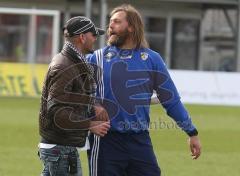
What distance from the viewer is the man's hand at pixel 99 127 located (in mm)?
5758

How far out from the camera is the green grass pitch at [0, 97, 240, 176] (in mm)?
10766

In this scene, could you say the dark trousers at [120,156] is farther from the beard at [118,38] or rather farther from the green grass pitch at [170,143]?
the green grass pitch at [170,143]

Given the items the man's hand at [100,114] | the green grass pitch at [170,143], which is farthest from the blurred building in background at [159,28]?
the man's hand at [100,114]

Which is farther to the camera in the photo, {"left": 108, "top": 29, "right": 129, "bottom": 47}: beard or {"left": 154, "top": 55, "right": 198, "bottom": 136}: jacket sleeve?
{"left": 154, "top": 55, "right": 198, "bottom": 136}: jacket sleeve

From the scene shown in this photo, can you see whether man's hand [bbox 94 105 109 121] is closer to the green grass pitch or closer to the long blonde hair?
the long blonde hair

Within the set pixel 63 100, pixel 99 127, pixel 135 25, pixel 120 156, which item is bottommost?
pixel 120 156

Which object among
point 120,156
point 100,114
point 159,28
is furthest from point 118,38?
point 159,28

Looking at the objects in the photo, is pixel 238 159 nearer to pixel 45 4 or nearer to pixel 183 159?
pixel 183 159

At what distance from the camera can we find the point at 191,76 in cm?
2450

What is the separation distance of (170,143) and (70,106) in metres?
8.72

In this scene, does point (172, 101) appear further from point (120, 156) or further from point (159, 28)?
point (159, 28)

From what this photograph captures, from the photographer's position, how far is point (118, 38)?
6008 millimetres

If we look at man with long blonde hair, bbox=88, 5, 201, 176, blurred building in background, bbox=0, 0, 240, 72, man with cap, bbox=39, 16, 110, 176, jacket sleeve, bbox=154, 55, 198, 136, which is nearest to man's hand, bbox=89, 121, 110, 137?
man with cap, bbox=39, 16, 110, 176

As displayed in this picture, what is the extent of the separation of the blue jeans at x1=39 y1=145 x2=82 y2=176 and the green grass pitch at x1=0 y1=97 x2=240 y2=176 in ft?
11.1
